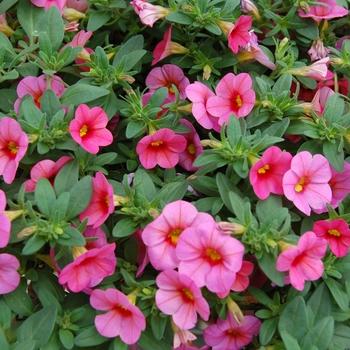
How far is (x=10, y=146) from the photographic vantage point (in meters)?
1.14

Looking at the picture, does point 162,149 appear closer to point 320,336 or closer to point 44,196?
point 44,196

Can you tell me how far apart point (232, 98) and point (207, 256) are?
41cm

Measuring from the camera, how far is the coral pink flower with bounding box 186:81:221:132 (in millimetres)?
1220

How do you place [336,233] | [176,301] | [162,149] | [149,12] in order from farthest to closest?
[149,12] → [162,149] → [336,233] → [176,301]

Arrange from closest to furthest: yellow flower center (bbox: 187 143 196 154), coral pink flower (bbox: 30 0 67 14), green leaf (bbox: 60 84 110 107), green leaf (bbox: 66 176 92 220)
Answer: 1. green leaf (bbox: 66 176 92 220)
2. green leaf (bbox: 60 84 110 107)
3. yellow flower center (bbox: 187 143 196 154)
4. coral pink flower (bbox: 30 0 67 14)

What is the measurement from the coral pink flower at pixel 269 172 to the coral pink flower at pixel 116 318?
0.35 meters

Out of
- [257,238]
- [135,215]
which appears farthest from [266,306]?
[135,215]

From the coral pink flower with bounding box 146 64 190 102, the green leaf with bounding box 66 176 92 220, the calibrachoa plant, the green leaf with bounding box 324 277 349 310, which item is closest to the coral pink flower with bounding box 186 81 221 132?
the calibrachoa plant

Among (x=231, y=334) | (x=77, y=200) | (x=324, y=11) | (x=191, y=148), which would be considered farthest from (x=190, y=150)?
Answer: (x=324, y=11)

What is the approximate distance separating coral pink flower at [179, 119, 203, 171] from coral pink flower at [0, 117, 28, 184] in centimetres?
38

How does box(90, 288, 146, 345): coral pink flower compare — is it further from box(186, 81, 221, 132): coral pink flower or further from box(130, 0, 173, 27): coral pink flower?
box(130, 0, 173, 27): coral pink flower

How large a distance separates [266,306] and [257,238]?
21 cm

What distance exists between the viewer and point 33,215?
1.03 m

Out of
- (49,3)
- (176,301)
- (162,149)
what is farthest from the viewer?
(49,3)
